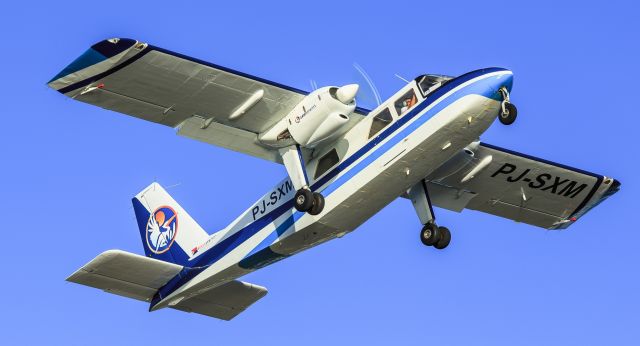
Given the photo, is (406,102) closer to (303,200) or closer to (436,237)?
(303,200)

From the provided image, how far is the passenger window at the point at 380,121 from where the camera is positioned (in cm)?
3206

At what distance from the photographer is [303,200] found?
106ft

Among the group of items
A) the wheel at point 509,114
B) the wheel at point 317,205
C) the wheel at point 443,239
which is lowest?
the wheel at point 443,239

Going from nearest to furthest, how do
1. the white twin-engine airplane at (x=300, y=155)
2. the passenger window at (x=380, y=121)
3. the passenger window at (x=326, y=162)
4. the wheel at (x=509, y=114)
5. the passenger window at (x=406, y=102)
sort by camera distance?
the wheel at (x=509, y=114), the white twin-engine airplane at (x=300, y=155), the passenger window at (x=406, y=102), the passenger window at (x=380, y=121), the passenger window at (x=326, y=162)

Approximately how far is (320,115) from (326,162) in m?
1.30

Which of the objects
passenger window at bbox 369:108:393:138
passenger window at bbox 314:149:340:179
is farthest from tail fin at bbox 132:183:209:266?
passenger window at bbox 369:108:393:138

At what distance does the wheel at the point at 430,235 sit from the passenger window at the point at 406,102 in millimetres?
3646

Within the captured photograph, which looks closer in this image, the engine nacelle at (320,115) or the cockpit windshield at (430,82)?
the cockpit windshield at (430,82)

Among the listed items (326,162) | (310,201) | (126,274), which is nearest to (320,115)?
(326,162)

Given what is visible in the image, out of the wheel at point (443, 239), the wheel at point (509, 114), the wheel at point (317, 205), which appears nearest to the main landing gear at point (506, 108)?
the wheel at point (509, 114)

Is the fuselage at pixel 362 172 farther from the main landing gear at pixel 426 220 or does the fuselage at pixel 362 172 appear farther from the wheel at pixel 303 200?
the main landing gear at pixel 426 220

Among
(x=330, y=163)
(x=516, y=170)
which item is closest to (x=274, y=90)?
(x=330, y=163)

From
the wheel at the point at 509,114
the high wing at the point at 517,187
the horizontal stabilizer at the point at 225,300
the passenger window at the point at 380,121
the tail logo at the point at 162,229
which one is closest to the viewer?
the wheel at the point at 509,114

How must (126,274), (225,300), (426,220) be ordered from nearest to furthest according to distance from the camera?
1. (126,274)
2. (426,220)
3. (225,300)
